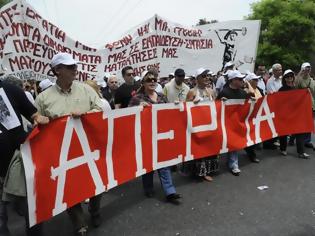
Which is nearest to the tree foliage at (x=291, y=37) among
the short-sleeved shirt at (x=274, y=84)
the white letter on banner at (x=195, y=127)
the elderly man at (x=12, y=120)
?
the short-sleeved shirt at (x=274, y=84)

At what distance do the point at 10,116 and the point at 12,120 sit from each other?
41mm

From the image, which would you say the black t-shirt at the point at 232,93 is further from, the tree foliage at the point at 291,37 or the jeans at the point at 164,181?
the tree foliage at the point at 291,37

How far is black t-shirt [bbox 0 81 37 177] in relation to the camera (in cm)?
377

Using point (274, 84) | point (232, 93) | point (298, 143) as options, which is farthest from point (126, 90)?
point (274, 84)

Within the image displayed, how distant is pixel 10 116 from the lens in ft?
12.4

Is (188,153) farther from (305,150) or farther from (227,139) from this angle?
(305,150)

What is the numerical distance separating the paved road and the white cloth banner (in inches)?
77.8

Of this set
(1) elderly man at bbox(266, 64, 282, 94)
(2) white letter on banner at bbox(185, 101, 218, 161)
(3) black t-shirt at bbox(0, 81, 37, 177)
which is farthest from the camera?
(1) elderly man at bbox(266, 64, 282, 94)

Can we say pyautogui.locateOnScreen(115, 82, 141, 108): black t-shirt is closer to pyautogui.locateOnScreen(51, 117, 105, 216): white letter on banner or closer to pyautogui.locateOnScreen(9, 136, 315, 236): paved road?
pyautogui.locateOnScreen(9, 136, 315, 236): paved road

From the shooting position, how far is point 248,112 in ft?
22.9

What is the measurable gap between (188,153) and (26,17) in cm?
291

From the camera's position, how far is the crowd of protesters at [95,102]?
3.83 metres

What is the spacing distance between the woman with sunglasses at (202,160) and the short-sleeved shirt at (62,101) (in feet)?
7.08

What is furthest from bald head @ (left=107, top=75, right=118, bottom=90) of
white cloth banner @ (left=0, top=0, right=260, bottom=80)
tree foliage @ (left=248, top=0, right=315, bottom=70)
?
tree foliage @ (left=248, top=0, right=315, bottom=70)
